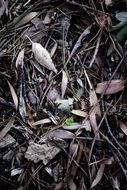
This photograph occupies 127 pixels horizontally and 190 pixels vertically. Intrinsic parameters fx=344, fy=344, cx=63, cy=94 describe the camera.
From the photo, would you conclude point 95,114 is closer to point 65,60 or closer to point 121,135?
point 121,135

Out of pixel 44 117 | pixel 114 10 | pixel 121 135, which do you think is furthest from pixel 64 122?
pixel 114 10

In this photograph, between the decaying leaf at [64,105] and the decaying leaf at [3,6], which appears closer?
the decaying leaf at [64,105]

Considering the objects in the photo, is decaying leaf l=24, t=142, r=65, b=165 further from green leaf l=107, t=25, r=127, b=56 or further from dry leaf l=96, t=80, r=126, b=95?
green leaf l=107, t=25, r=127, b=56

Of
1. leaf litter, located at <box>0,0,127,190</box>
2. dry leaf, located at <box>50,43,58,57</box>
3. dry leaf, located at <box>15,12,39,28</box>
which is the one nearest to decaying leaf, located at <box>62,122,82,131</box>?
leaf litter, located at <box>0,0,127,190</box>

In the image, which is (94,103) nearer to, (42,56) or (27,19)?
(42,56)

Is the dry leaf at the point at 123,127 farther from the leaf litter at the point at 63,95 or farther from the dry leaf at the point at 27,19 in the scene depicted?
the dry leaf at the point at 27,19

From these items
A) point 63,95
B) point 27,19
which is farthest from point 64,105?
point 27,19

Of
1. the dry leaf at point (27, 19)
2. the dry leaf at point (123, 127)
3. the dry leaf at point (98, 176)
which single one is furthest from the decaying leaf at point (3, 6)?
the dry leaf at point (98, 176)
